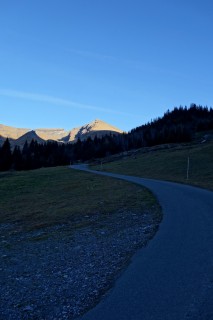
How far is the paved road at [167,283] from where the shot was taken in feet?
21.3

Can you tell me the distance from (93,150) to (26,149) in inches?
1434

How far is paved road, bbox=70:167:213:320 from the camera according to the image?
6.48 m

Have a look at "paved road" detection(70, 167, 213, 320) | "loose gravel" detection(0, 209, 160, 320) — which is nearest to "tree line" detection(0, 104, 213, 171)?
"loose gravel" detection(0, 209, 160, 320)

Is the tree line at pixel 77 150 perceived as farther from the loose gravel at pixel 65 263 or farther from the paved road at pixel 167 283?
the paved road at pixel 167 283

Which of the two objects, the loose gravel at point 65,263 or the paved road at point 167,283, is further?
the loose gravel at point 65,263

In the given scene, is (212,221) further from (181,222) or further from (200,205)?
(200,205)

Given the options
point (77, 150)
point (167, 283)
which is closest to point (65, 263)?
point (167, 283)

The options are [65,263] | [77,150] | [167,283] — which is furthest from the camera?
[77,150]

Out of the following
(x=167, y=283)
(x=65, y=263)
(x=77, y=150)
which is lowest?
(x=65, y=263)

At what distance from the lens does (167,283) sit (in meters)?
7.92

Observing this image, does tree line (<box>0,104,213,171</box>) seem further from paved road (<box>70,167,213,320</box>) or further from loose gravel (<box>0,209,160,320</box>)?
paved road (<box>70,167,213,320</box>)

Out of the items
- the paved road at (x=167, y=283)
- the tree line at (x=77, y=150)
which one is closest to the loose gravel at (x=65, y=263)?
the paved road at (x=167, y=283)

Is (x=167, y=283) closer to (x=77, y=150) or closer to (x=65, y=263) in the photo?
(x=65, y=263)

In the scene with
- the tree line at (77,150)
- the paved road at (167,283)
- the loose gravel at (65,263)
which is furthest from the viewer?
the tree line at (77,150)
